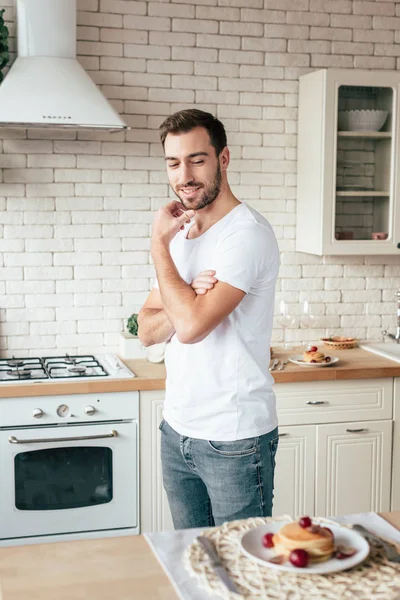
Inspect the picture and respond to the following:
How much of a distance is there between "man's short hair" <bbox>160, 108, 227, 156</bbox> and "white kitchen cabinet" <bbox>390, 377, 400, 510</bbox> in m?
1.77

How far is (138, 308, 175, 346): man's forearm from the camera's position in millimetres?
2346

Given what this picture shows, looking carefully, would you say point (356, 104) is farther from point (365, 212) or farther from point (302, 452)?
point (302, 452)

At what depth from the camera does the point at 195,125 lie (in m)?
2.23

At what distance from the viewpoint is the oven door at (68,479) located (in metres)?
3.23

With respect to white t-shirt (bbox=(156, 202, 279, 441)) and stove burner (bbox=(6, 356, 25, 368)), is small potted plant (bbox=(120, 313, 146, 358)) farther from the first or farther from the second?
white t-shirt (bbox=(156, 202, 279, 441))

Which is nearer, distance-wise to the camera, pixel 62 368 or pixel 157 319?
pixel 157 319

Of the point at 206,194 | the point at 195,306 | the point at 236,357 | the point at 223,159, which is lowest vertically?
the point at 236,357

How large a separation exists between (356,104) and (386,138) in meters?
0.22

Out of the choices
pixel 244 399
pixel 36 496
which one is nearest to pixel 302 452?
pixel 36 496

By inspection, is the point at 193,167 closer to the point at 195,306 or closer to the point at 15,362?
the point at 195,306

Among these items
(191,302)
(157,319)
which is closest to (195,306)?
(191,302)

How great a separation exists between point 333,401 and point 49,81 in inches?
Answer: 71.7

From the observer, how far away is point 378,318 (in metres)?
4.24

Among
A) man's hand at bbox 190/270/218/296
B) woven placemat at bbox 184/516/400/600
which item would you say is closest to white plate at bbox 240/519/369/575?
woven placemat at bbox 184/516/400/600
